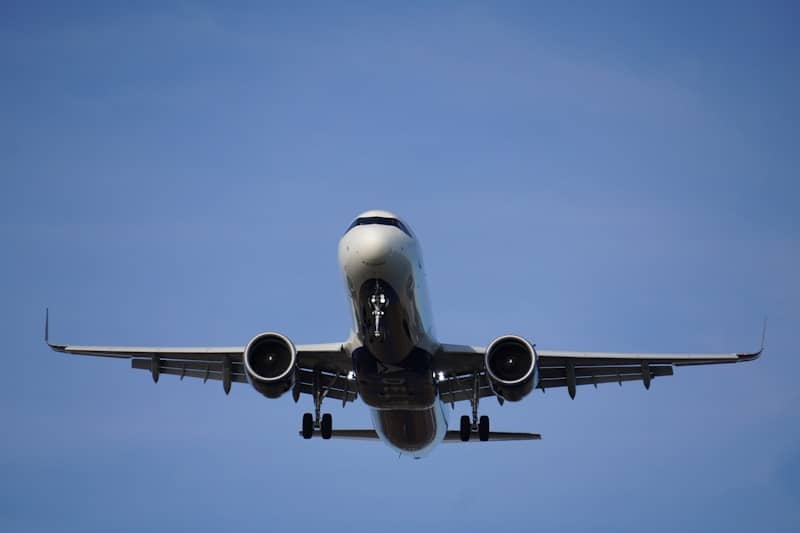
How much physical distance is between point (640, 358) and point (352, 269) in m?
10.6

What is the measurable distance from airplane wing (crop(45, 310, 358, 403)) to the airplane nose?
5.03 m

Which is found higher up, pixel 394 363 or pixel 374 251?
pixel 374 251

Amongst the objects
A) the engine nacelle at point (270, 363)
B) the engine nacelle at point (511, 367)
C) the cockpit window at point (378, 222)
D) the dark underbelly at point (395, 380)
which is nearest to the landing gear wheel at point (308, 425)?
the dark underbelly at point (395, 380)

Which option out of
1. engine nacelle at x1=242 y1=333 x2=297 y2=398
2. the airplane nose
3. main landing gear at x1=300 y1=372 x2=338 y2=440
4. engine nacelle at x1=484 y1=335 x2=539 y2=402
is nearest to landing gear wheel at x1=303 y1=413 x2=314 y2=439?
main landing gear at x1=300 y1=372 x2=338 y2=440

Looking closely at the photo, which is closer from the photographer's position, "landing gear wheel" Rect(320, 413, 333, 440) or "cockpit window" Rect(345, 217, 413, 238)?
"cockpit window" Rect(345, 217, 413, 238)

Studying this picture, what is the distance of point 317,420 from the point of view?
128 feet

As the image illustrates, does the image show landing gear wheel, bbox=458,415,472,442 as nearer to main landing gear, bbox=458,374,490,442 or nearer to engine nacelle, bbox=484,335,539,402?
main landing gear, bbox=458,374,490,442

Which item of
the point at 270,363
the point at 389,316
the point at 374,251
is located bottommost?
the point at 270,363

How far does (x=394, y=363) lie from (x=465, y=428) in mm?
6096

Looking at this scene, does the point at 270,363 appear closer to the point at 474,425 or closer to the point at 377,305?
the point at 377,305

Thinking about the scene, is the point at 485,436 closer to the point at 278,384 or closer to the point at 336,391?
the point at 336,391

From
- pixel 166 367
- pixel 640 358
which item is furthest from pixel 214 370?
pixel 640 358

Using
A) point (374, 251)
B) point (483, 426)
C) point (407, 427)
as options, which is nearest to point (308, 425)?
point (407, 427)

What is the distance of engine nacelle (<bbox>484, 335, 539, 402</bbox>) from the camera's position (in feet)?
113
